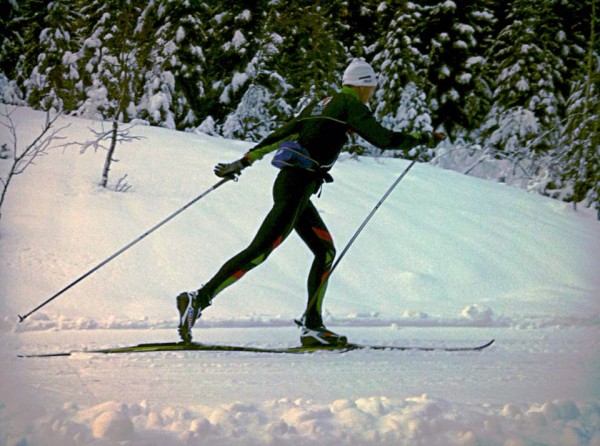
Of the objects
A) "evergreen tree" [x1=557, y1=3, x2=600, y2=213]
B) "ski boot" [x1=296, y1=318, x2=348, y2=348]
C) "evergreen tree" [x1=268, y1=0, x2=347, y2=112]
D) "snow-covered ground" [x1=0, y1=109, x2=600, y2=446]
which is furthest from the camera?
"evergreen tree" [x1=268, y1=0, x2=347, y2=112]

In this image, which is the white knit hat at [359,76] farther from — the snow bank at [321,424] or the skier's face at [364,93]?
the snow bank at [321,424]

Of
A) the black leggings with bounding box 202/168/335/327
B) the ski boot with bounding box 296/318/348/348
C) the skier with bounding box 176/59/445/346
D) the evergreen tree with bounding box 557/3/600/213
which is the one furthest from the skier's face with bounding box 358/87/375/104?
the evergreen tree with bounding box 557/3/600/213

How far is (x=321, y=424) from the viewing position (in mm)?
2832

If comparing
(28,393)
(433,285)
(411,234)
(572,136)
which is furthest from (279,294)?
(572,136)

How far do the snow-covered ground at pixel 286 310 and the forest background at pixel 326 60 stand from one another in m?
7.93

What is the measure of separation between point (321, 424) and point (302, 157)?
1.95m

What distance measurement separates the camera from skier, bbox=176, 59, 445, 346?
4.21 meters

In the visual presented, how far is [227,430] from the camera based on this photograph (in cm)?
276

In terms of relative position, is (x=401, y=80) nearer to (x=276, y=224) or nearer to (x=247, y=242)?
(x=247, y=242)

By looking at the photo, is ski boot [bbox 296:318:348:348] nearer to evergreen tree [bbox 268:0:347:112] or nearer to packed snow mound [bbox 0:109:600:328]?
packed snow mound [bbox 0:109:600:328]

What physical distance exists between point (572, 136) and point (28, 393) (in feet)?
36.7

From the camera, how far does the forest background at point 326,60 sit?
1892 centimetres

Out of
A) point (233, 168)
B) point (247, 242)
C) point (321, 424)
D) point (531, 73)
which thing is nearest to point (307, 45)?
point (531, 73)

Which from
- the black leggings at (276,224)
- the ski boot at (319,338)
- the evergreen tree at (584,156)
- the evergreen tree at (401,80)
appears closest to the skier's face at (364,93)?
the black leggings at (276,224)
